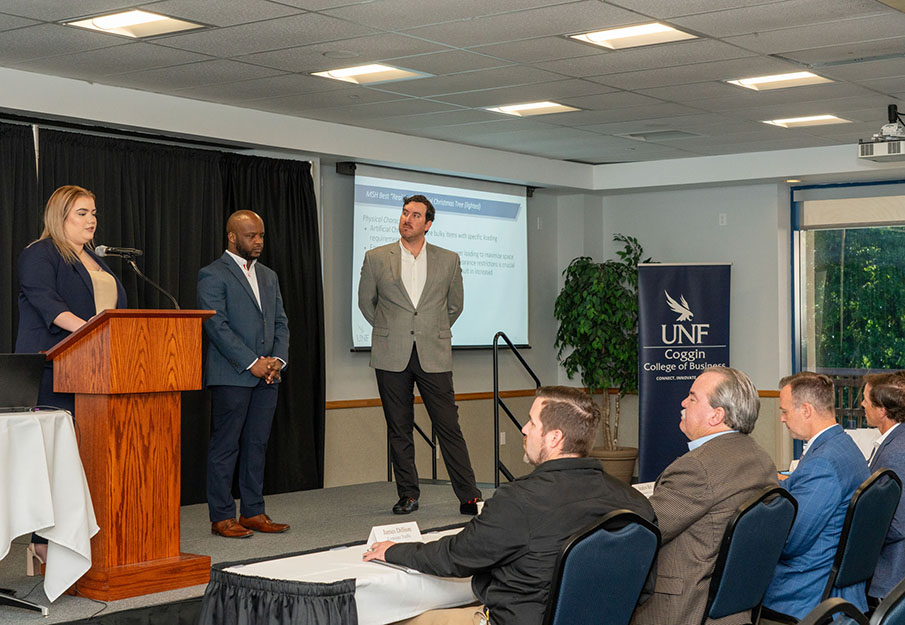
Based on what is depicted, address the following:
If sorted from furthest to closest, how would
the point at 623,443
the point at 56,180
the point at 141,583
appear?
the point at 623,443, the point at 56,180, the point at 141,583

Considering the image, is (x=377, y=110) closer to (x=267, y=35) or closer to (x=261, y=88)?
(x=261, y=88)

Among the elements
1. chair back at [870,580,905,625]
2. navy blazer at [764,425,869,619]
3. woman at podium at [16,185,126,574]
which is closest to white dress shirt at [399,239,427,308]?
woman at podium at [16,185,126,574]

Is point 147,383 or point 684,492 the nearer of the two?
point 684,492

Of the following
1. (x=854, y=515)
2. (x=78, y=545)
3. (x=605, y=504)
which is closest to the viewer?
(x=605, y=504)

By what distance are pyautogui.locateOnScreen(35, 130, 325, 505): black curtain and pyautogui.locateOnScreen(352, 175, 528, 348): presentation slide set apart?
0.60m

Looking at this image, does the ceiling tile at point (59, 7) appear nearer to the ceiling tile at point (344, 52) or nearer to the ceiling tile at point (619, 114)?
the ceiling tile at point (344, 52)

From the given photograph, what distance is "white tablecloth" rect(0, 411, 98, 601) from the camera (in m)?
3.65

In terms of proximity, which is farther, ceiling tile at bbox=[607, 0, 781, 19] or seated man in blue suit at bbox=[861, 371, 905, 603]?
ceiling tile at bbox=[607, 0, 781, 19]

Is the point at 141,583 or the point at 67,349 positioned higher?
the point at 67,349

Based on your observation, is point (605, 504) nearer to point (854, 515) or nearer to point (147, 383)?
point (854, 515)

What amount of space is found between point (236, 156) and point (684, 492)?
4920 millimetres

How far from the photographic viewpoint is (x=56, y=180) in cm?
623

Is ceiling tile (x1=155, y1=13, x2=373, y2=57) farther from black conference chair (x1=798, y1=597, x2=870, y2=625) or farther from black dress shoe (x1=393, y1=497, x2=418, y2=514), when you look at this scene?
black conference chair (x1=798, y1=597, x2=870, y2=625)

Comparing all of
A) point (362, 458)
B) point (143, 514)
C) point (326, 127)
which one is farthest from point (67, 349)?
point (362, 458)
